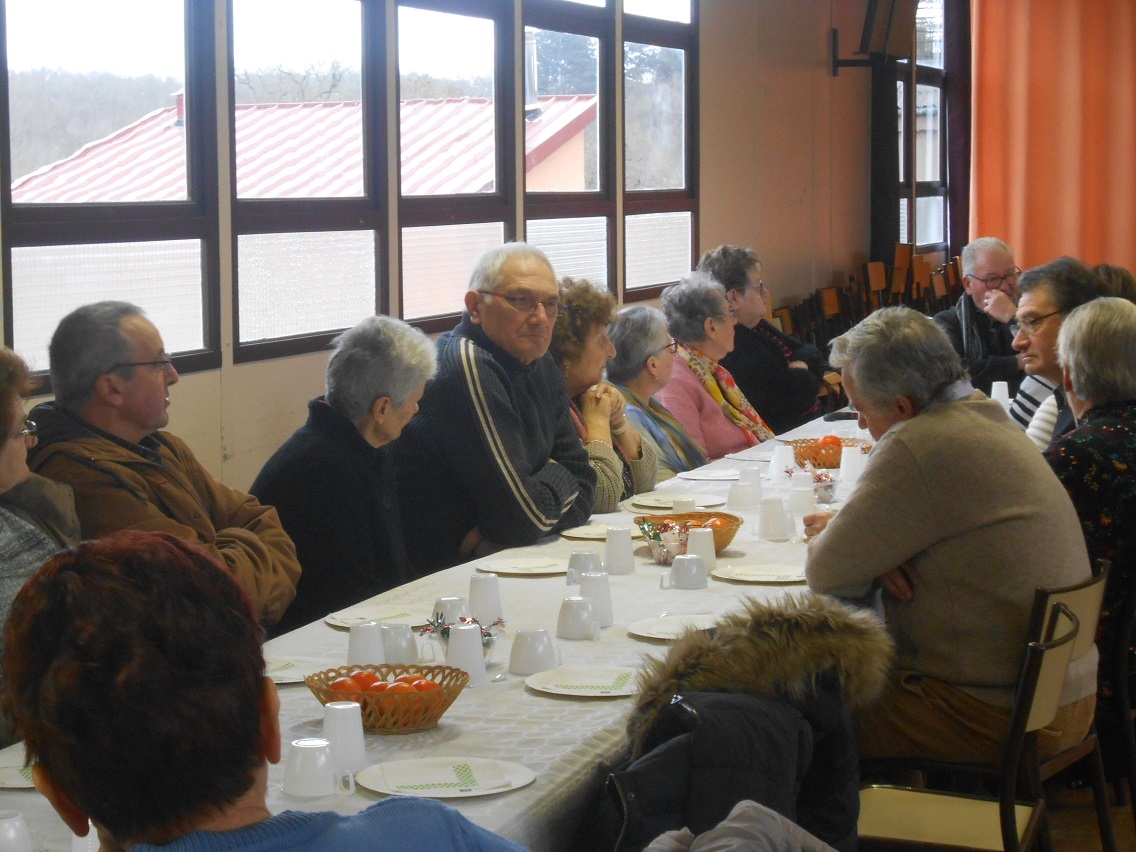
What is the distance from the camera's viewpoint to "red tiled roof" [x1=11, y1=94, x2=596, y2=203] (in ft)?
12.8

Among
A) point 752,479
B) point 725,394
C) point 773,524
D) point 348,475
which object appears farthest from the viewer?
point 725,394

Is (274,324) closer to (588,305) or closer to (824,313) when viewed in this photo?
(588,305)

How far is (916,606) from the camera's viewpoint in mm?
2662

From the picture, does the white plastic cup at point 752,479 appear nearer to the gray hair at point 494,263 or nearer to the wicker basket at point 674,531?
the wicker basket at point 674,531

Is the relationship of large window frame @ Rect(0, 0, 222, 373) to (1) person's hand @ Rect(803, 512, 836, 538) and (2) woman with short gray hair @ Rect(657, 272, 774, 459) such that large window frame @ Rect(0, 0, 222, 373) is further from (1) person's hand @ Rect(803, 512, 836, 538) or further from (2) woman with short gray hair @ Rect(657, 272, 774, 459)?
(1) person's hand @ Rect(803, 512, 836, 538)

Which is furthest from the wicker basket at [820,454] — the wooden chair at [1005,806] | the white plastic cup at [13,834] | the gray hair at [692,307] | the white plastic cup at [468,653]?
the white plastic cup at [13,834]

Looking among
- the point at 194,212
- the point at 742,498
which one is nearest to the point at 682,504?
the point at 742,498

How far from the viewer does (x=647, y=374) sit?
461 cm

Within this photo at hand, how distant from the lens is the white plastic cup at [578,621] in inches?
96.7

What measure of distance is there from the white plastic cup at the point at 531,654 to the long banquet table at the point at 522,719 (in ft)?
0.08

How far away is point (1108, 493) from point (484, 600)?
1447mm

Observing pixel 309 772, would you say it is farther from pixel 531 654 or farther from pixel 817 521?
pixel 817 521

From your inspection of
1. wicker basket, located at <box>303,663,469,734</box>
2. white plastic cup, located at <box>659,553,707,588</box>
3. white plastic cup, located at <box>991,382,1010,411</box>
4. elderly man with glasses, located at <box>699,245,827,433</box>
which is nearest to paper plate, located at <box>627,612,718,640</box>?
white plastic cup, located at <box>659,553,707,588</box>

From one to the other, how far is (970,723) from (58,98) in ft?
9.40
